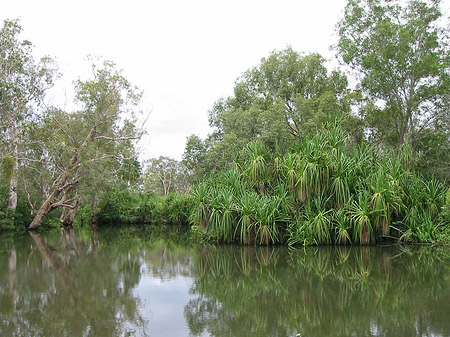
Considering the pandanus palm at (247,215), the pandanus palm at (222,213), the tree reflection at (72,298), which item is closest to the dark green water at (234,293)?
the tree reflection at (72,298)

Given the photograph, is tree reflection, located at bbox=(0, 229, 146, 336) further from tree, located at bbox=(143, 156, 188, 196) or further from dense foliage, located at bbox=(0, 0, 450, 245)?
tree, located at bbox=(143, 156, 188, 196)

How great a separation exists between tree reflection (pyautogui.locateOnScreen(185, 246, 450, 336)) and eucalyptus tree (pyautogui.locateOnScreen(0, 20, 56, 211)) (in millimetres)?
11243

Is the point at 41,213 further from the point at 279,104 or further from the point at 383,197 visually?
the point at 383,197

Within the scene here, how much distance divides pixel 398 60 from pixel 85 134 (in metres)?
15.9

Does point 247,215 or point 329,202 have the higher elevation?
point 329,202

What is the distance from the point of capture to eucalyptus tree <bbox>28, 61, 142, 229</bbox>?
20.7 meters

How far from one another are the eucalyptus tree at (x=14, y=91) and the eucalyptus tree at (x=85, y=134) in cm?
129

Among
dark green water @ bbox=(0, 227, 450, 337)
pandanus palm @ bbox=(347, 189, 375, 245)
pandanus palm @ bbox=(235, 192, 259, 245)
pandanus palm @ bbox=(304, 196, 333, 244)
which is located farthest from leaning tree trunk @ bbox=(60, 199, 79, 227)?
pandanus palm @ bbox=(347, 189, 375, 245)

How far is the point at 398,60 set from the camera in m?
16.3

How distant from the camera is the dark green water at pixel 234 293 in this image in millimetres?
4973

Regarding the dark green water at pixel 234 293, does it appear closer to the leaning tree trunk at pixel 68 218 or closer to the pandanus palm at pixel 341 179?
the pandanus palm at pixel 341 179

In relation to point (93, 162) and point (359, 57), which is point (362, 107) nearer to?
point (359, 57)

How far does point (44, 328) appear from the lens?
5.00 m

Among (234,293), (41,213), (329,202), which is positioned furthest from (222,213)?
(41,213)
